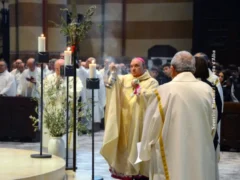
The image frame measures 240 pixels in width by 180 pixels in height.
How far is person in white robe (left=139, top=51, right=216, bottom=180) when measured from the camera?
509 centimetres

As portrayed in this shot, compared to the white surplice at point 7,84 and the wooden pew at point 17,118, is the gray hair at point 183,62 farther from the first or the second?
the white surplice at point 7,84

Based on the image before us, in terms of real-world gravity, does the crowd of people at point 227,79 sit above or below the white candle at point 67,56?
below

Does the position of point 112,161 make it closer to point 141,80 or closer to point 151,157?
point 141,80

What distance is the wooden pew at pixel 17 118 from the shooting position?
11.3 metres

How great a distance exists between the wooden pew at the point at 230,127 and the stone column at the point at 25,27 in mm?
6207

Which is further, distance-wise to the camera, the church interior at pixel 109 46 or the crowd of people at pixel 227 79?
the crowd of people at pixel 227 79

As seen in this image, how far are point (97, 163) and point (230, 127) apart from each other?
109 inches

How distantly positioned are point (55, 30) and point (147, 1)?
105 inches

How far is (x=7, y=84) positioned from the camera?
1212cm

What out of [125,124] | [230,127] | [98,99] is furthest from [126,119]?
[98,99]

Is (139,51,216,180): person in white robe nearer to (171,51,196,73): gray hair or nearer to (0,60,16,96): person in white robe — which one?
(171,51,196,73): gray hair

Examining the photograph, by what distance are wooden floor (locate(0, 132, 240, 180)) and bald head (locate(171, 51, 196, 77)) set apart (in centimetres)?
184

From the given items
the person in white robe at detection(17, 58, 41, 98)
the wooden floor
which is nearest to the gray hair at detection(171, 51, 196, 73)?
the wooden floor

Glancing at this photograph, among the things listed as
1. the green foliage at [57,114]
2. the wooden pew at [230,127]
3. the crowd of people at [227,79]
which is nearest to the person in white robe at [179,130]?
the green foliage at [57,114]
